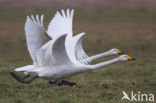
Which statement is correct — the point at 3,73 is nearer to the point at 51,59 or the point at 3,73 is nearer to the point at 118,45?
the point at 51,59

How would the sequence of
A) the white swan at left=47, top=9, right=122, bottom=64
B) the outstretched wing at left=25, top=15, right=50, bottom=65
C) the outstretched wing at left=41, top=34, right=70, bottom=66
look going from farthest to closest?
the white swan at left=47, top=9, right=122, bottom=64 < the outstretched wing at left=25, top=15, right=50, bottom=65 < the outstretched wing at left=41, top=34, right=70, bottom=66

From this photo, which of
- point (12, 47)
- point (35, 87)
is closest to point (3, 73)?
point (35, 87)

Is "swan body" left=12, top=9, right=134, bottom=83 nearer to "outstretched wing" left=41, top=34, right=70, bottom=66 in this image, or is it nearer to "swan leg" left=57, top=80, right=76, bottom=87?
"outstretched wing" left=41, top=34, right=70, bottom=66

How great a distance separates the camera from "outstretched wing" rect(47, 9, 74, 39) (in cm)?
820

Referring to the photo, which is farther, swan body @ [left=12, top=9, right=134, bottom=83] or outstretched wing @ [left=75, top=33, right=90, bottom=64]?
outstretched wing @ [left=75, top=33, right=90, bottom=64]

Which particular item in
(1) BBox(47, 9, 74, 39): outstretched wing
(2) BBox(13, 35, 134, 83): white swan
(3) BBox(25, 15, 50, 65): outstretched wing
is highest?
(1) BBox(47, 9, 74, 39): outstretched wing

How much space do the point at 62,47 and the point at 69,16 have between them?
2230 millimetres

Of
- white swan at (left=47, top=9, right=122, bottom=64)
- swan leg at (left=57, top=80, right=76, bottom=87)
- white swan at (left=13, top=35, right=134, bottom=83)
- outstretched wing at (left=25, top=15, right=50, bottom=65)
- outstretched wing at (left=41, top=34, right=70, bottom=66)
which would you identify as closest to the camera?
outstretched wing at (left=41, top=34, right=70, bottom=66)

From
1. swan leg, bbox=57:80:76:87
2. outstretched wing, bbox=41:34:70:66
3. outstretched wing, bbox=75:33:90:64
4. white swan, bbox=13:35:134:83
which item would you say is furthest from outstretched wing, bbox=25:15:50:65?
outstretched wing, bbox=75:33:90:64

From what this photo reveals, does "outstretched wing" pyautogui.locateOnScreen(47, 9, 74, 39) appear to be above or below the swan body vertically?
above

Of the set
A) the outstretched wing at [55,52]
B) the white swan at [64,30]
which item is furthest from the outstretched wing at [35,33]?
the white swan at [64,30]

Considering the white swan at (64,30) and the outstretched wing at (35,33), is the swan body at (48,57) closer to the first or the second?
the outstretched wing at (35,33)

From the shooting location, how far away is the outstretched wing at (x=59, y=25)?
8.20 m

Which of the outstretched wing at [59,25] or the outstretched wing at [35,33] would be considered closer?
the outstretched wing at [35,33]
